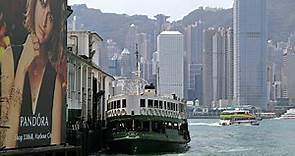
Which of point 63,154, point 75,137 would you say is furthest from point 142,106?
point 63,154

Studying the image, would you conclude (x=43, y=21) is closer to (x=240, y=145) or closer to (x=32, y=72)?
(x=32, y=72)

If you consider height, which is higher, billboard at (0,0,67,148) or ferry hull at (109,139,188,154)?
billboard at (0,0,67,148)

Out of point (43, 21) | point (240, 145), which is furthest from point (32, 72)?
point (240, 145)

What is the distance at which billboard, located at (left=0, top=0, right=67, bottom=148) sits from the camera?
17328 millimetres

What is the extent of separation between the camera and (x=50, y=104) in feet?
67.4

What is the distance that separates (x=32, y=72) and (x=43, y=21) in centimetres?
172

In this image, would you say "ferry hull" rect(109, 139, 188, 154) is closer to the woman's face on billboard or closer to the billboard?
the billboard

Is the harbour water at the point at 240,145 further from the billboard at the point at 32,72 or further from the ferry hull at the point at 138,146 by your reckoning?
the billboard at the point at 32,72

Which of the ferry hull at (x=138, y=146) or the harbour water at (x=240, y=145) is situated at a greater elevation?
the ferry hull at (x=138, y=146)

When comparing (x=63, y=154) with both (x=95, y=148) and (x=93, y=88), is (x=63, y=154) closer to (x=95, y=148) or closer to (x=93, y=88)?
(x=95, y=148)

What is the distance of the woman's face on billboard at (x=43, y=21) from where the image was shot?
62.9 ft

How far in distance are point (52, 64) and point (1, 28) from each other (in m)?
3.71

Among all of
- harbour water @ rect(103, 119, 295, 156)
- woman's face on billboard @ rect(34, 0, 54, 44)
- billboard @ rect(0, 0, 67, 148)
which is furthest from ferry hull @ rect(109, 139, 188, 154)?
woman's face on billboard @ rect(34, 0, 54, 44)

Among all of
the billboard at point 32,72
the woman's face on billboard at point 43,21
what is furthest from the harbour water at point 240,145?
the woman's face on billboard at point 43,21
